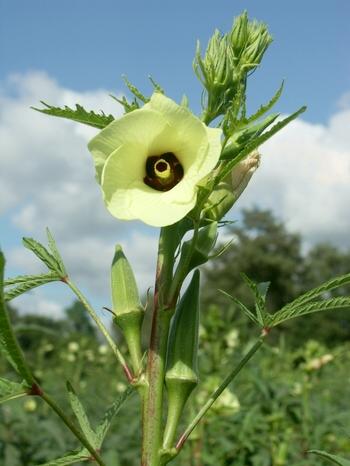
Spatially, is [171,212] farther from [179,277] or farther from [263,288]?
[263,288]

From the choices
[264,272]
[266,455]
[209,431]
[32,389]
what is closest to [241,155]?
[32,389]

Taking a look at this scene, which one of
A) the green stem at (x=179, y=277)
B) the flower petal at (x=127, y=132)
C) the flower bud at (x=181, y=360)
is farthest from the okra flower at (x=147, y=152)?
the flower bud at (x=181, y=360)

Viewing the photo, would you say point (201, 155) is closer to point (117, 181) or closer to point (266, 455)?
point (117, 181)

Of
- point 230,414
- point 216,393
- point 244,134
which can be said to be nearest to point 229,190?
point 244,134

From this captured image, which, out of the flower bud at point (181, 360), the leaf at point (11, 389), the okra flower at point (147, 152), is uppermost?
the okra flower at point (147, 152)

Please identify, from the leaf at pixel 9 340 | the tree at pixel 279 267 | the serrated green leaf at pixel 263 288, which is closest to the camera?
the leaf at pixel 9 340

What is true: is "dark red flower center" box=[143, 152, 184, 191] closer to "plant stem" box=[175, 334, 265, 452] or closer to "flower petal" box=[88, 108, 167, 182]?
"flower petal" box=[88, 108, 167, 182]

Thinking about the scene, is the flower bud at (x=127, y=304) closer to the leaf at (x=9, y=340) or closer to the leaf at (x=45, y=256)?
the leaf at (x=45, y=256)
